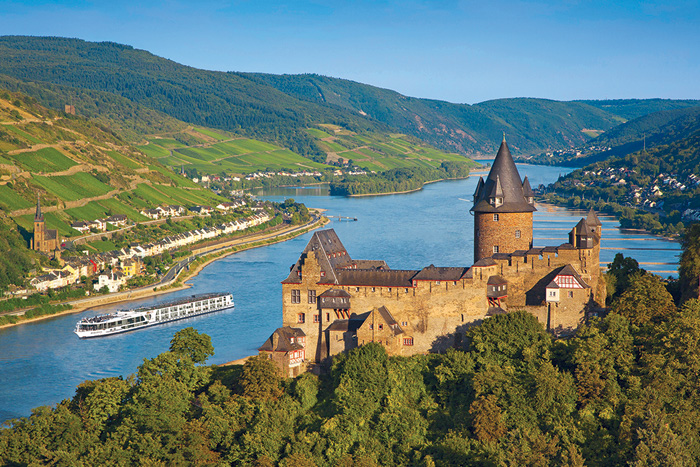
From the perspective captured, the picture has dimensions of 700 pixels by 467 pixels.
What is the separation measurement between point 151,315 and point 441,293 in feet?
106

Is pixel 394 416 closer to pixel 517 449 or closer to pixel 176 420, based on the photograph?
pixel 517 449

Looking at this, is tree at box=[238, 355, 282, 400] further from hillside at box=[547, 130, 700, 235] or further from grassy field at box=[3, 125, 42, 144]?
grassy field at box=[3, 125, 42, 144]


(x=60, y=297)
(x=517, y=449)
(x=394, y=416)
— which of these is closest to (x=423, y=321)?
(x=394, y=416)

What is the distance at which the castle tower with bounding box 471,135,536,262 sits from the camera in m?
40.1

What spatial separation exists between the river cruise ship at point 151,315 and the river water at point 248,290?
0.95 metres

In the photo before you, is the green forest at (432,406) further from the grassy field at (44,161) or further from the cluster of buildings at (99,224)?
the grassy field at (44,161)

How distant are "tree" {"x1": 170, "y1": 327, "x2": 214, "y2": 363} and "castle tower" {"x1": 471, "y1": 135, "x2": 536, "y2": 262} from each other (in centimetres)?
1394

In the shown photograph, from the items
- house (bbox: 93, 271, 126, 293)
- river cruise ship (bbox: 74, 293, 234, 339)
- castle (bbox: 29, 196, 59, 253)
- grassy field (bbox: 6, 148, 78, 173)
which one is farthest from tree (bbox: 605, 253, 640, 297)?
grassy field (bbox: 6, 148, 78, 173)

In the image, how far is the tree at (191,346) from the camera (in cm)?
3906

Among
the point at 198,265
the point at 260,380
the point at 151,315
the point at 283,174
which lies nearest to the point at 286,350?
the point at 260,380

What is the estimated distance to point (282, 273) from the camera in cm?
7812

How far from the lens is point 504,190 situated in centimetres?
4050

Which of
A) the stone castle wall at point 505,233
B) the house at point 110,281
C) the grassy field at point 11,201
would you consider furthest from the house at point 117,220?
the stone castle wall at point 505,233

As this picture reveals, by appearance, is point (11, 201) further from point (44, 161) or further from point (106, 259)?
point (44, 161)
